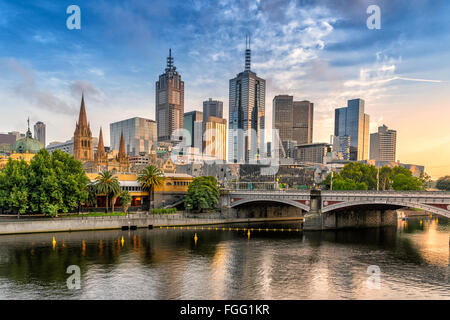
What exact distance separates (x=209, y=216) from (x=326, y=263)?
1795 inches

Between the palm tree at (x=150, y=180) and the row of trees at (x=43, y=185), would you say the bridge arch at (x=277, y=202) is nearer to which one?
the palm tree at (x=150, y=180)

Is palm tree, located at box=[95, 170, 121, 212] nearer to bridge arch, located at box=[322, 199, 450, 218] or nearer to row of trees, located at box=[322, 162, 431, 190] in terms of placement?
bridge arch, located at box=[322, 199, 450, 218]

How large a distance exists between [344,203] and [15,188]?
69.1 meters

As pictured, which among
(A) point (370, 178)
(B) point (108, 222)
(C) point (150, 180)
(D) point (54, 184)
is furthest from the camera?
(A) point (370, 178)

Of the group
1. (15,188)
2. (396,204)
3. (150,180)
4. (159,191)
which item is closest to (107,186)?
Answer: (150,180)

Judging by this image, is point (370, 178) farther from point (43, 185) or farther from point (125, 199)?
point (43, 185)

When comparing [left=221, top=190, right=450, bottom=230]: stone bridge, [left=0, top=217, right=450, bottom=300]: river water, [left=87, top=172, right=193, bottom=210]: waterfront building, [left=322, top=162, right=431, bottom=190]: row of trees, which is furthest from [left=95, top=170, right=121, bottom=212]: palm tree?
[left=322, top=162, right=431, bottom=190]: row of trees

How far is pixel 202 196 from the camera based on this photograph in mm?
92312

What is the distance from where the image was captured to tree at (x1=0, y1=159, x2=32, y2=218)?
235 feet

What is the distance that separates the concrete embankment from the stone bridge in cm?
806

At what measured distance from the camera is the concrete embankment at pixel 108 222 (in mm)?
70062

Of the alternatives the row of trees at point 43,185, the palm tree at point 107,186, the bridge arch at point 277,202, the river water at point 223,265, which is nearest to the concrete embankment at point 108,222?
the row of trees at point 43,185
